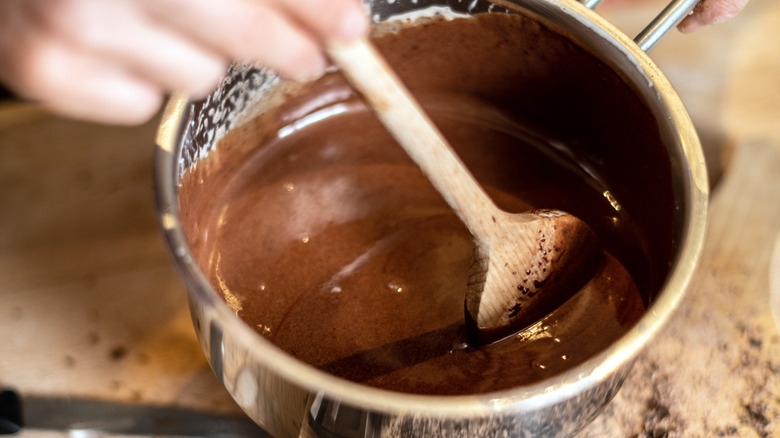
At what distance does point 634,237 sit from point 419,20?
0.32 metres

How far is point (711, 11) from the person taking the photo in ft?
2.21

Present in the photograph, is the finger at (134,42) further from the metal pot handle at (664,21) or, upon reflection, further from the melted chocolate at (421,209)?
the metal pot handle at (664,21)

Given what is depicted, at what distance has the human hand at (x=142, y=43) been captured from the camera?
0.41 m

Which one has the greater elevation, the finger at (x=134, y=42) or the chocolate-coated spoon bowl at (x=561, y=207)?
the finger at (x=134, y=42)

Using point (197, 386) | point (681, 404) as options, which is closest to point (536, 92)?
point (681, 404)

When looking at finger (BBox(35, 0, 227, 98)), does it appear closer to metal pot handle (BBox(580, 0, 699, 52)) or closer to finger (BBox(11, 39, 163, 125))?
finger (BBox(11, 39, 163, 125))

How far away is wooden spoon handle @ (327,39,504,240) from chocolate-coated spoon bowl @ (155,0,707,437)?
0.16 meters

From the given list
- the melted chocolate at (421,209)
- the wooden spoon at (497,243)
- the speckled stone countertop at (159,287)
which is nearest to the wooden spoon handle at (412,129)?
the wooden spoon at (497,243)

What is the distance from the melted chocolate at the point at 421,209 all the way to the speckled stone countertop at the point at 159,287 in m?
0.09

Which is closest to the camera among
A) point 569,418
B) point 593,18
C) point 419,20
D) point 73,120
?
point 569,418

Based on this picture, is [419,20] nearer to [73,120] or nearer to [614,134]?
[614,134]

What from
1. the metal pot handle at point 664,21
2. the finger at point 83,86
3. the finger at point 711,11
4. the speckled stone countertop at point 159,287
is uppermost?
the finger at point 83,86


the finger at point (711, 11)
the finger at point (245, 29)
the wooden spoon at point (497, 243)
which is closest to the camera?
Result: the finger at point (245, 29)

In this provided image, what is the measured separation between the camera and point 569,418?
494 mm
